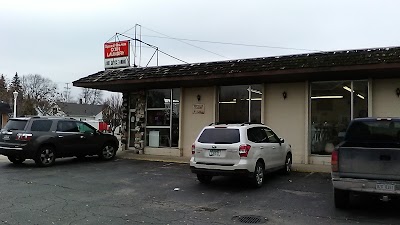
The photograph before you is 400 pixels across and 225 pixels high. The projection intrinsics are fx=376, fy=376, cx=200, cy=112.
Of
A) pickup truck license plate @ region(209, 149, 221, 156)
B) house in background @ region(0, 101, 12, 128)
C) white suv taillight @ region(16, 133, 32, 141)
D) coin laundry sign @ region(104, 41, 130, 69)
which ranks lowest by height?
pickup truck license plate @ region(209, 149, 221, 156)

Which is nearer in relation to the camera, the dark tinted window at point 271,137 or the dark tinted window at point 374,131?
the dark tinted window at point 374,131

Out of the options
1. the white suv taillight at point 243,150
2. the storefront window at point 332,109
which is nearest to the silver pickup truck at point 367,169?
the white suv taillight at point 243,150

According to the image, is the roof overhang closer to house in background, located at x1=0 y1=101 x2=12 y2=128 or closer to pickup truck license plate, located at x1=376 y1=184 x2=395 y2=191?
pickup truck license plate, located at x1=376 y1=184 x2=395 y2=191

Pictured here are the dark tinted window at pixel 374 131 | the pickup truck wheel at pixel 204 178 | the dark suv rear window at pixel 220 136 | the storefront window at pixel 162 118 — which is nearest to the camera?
the dark tinted window at pixel 374 131

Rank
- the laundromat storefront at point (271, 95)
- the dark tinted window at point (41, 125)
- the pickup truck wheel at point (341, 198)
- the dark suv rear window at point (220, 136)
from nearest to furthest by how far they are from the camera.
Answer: the pickup truck wheel at point (341, 198) → the dark suv rear window at point (220, 136) → the laundromat storefront at point (271, 95) → the dark tinted window at point (41, 125)

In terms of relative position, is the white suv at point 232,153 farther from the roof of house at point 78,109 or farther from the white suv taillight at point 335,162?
the roof of house at point 78,109

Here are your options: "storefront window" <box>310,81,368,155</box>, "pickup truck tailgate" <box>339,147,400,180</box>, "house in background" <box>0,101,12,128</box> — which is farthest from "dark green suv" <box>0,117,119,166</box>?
"house in background" <box>0,101,12,128</box>

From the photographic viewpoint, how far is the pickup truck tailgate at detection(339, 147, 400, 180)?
22.3ft

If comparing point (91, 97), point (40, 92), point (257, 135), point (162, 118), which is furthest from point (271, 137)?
point (91, 97)

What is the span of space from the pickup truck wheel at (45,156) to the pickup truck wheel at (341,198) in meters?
10.6

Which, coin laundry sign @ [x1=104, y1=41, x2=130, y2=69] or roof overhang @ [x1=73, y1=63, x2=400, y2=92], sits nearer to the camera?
roof overhang @ [x1=73, y1=63, x2=400, y2=92]

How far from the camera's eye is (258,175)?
9.95 metres

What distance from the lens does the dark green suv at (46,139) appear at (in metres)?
13.5

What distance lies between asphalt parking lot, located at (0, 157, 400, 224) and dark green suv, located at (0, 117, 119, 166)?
3.47 feet
